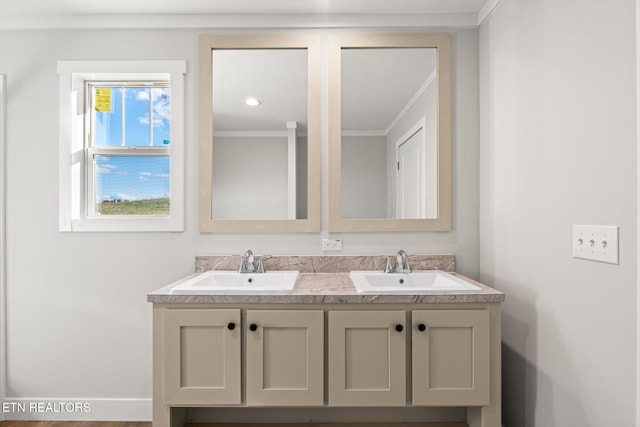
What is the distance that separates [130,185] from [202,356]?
1227mm

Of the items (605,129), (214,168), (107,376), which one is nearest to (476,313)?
(605,129)

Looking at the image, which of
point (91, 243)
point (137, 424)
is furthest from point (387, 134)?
point (137, 424)

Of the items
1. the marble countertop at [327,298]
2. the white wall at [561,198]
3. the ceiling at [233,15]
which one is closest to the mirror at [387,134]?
the ceiling at [233,15]

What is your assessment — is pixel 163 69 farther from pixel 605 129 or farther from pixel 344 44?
pixel 605 129

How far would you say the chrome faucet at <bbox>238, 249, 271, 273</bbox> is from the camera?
6.63 feet

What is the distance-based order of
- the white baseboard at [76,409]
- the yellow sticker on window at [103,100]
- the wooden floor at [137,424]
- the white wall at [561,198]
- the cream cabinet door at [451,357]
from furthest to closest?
the yellow sticker on window at [103,100], the white baseboard at [76,409], the wooden floor at [137,424], the cream cabinet door at [451,357], the white wall at [561,198]

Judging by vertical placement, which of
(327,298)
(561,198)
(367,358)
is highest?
(561,198)

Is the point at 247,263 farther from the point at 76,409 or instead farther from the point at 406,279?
the point at 76,409

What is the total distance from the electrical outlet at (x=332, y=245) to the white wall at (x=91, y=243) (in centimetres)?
4

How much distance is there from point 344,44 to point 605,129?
1.40m

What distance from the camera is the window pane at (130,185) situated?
224 cm

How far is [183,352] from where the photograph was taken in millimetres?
1563

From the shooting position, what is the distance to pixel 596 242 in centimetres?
119

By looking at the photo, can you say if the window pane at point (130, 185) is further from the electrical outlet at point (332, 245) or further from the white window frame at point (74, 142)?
the electrical outlet at point (332, 245)
